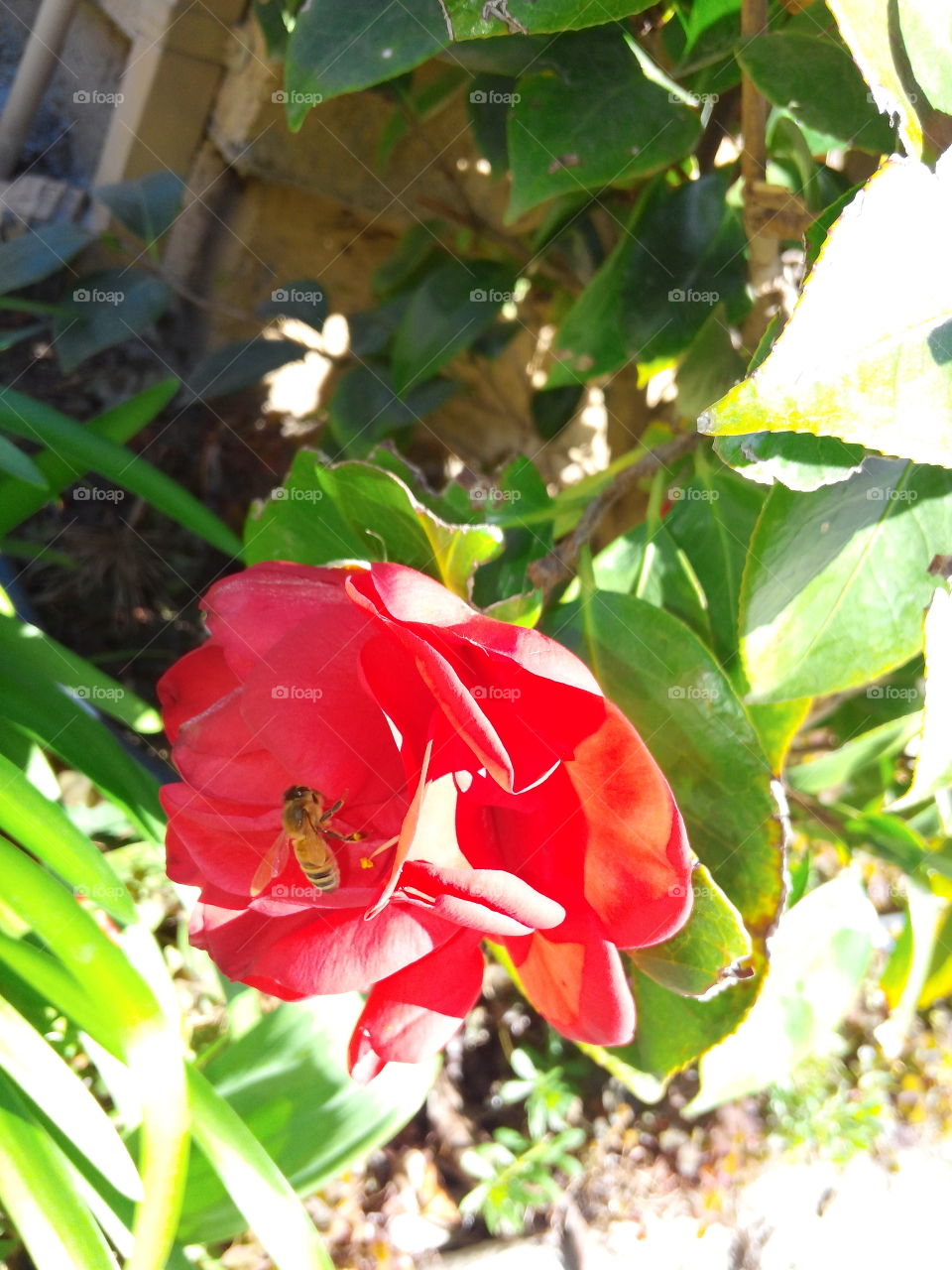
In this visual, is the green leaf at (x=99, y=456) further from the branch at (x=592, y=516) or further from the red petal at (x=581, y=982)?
the red petal at (x=581, y=982)

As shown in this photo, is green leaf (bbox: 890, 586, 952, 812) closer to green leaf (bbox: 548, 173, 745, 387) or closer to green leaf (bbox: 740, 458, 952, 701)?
green leaf (bbox: 740, 458, 952, 701)

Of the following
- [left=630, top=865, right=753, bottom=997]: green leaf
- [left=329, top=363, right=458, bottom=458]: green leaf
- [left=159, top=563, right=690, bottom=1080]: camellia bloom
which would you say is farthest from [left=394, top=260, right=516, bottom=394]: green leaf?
[left=630, top=865, right=753, bottom=997]: green leaf

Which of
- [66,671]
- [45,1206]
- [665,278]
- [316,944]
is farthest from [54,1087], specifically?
[665,278]

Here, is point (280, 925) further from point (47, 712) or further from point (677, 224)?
point (677, 224)

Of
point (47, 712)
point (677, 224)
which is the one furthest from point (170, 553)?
point (677, 224)

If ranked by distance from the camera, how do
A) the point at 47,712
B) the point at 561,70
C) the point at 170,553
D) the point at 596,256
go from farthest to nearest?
the point at 170,553 < the point at 596,256 < the point at 47,712 < the point at 561,70
